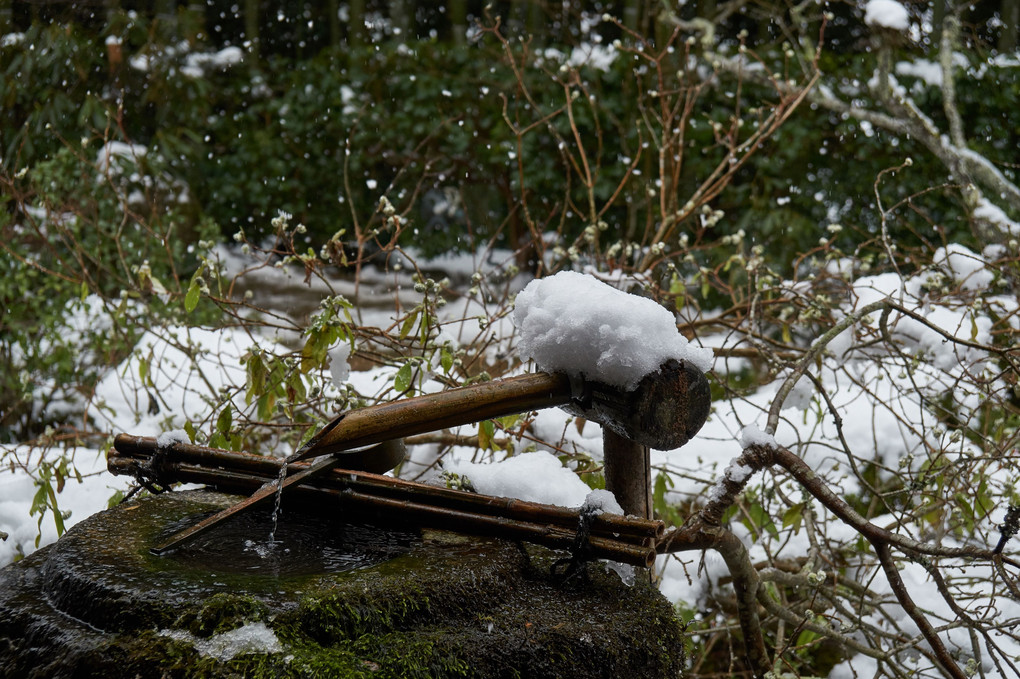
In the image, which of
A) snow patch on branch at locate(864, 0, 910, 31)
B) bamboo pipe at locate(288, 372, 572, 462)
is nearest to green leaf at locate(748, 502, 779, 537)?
bamboo pipe at locate(288, 372, 572, 462)

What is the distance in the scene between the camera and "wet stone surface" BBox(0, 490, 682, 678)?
117 centimetres

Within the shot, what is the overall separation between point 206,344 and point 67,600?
4.49m

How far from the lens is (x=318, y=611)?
1.22 m

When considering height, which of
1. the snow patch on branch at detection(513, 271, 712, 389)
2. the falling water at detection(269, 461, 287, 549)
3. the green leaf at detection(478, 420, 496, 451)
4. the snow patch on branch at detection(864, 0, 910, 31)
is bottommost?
the falling water at detection(269, 461, 287, 549)

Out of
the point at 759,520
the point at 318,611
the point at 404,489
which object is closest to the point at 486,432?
the point at 404,489

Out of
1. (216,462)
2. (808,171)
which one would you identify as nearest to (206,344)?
(216,462)

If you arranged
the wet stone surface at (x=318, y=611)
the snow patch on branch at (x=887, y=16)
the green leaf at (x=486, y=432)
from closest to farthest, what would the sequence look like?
1. the wet stone surface at (x=318, y=611)
2. the green leaf at (x=486, y=432)
3. the snow patch on branch at (x=887, y=16)

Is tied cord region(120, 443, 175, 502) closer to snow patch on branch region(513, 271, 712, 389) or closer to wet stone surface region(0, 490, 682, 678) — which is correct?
wet stone surface region(0, 490, 682, 678)

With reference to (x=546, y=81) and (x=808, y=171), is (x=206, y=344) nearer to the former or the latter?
(x=546, y=81)

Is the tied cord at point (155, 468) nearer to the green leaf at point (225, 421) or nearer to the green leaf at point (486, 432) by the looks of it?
the green leaf at point (225, 421)

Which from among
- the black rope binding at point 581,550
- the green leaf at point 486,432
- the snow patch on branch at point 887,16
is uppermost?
the snow patch on branch at point 887,16

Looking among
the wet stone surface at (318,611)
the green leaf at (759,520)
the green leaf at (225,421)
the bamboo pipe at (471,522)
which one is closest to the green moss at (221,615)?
the wet stone surface at (318,611)

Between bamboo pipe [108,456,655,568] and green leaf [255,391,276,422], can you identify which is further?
green leaf [255,391,276,422]

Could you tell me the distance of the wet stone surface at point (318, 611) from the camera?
1174 mm
